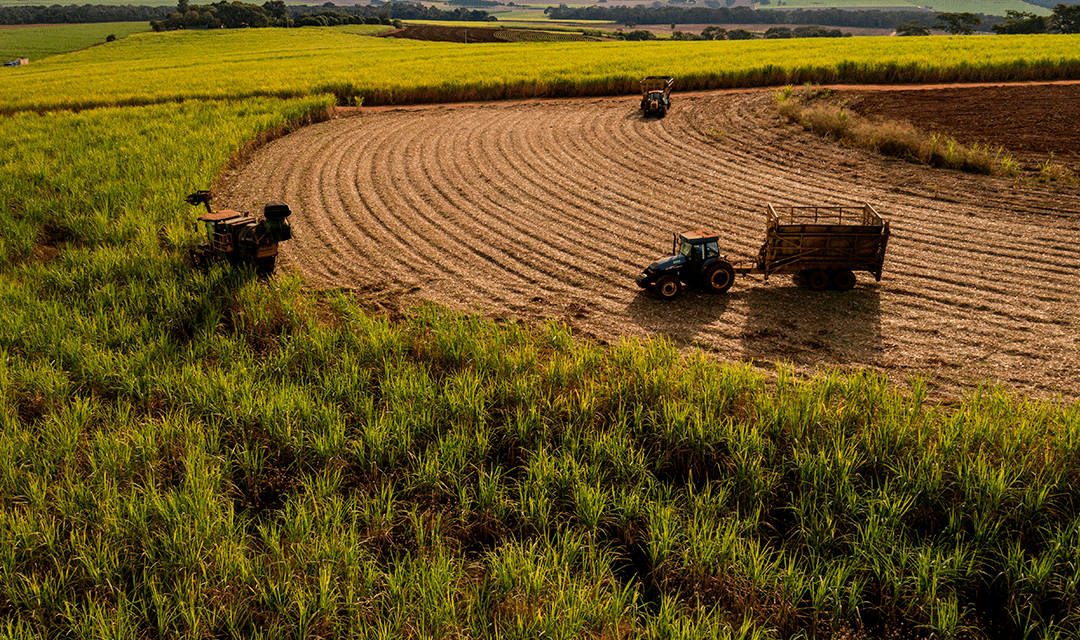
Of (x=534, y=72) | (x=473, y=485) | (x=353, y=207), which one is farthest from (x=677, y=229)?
(x=534, y=72)

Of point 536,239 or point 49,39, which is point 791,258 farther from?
point 49,39

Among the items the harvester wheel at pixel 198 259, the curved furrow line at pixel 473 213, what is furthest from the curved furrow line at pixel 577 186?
the harvester wheel at pixel 198 259

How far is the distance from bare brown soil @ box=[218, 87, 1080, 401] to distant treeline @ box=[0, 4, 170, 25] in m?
126

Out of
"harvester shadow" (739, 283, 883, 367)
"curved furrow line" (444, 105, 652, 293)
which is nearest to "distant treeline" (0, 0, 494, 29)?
"curved furrow line" (444, 105, 652, 293)

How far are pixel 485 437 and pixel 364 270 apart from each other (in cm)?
685

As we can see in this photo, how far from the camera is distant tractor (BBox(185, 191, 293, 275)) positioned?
34.6ft

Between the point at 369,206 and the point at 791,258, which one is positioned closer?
the point at 791,258

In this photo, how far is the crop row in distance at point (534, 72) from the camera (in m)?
29.2

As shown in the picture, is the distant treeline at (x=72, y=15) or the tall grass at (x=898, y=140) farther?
the distant treeline at (x=72, y=15)

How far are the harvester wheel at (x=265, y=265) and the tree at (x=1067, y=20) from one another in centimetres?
8457

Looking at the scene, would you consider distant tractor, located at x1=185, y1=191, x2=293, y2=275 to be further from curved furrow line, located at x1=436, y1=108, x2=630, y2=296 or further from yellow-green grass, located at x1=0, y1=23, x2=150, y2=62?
yellow-green grass, located at x1=0, y1=23, x2=150, y2=62

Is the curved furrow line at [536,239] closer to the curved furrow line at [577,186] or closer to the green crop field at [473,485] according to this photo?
the curved furrow line at [577,186]

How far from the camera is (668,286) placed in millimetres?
10422

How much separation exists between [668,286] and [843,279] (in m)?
3.00
